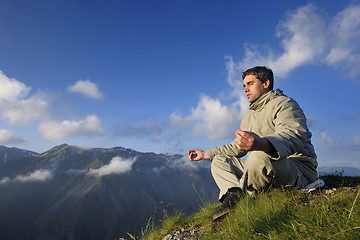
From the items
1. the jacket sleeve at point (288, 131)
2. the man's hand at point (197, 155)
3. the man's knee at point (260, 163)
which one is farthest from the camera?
the man's hand at point (197, 155)

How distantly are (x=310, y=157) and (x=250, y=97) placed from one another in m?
1.62

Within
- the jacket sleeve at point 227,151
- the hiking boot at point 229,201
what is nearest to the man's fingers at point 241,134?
the hiking boot at point 229,201

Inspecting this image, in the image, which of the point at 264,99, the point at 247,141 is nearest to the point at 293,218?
the point at 247,141

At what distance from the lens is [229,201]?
12.2ft

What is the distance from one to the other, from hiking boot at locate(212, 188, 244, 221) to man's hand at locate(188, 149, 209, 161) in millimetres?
1085

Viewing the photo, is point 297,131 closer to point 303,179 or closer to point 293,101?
point 293,101

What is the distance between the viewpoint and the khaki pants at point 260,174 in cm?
330

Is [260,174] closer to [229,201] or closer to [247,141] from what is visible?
[229,201]

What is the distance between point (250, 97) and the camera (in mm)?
4605

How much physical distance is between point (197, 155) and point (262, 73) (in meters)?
2.31

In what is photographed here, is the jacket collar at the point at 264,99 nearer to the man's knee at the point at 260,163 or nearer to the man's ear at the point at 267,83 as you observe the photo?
the man's ear at the point at 267,83

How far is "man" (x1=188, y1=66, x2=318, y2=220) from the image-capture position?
2.49m

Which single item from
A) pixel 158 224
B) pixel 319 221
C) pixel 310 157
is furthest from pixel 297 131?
pixel 158 224

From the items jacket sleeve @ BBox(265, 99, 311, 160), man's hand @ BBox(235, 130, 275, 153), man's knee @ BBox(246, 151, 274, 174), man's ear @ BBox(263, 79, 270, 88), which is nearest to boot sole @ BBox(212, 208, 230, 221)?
man's knee @ BBox(246, 151, 274, 174)
